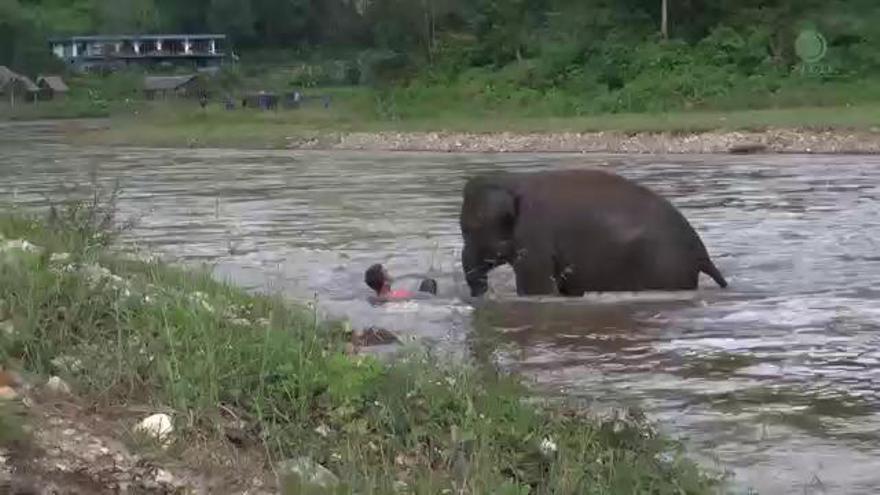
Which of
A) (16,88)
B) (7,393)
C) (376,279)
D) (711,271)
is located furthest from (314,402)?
(16,88)

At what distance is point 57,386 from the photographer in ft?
20.1

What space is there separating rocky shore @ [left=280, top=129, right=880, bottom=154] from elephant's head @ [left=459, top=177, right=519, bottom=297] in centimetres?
2472

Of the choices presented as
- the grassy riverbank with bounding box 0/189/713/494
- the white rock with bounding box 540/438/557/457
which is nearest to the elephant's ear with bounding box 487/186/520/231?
the grassy riverbank with bounding box 0/189/713/494

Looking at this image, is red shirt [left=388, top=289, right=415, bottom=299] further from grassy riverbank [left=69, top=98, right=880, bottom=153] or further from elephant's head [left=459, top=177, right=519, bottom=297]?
grassy riverbank [left=69, top=98, right=880, bottom=153]

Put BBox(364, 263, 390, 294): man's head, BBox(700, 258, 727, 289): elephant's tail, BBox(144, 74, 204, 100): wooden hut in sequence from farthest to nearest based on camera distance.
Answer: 1. BBox(144, 74, 204, 100): wooden hut
2. BBox(364, 263, 390, 294): man's head
3. BBox(700, 258, 727, 289): elephant's tail

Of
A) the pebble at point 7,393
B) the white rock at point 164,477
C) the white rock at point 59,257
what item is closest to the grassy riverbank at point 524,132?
the white rock at point 59,257

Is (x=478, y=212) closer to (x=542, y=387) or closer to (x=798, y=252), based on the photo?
(x=542, y=387)

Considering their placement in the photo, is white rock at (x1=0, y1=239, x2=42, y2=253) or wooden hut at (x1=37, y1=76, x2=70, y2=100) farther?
wooden hut at (x1=37, y1=76, x2=70, y2=100)

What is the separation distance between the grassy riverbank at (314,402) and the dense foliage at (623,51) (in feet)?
137

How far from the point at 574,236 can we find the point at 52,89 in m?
87.6

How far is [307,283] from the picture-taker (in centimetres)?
1393

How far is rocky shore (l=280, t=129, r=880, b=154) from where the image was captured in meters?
37.0

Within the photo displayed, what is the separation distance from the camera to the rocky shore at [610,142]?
37000mm

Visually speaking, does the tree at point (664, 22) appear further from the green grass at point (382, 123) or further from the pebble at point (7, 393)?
the pebble at point (7, 393)
